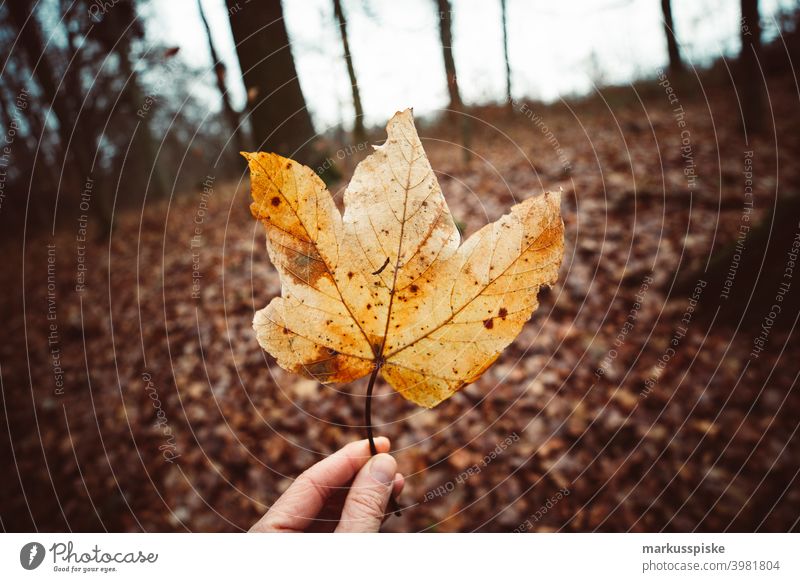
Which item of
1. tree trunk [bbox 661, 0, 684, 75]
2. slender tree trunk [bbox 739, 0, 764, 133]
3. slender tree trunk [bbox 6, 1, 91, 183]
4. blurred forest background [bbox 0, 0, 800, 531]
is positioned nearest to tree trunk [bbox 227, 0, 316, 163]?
blurred forest background [bbox 0, 0, 800, 531]

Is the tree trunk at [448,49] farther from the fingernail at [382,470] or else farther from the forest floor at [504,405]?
the fingernail at [382,470]

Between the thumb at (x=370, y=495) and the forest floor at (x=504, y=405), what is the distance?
3.29 feet

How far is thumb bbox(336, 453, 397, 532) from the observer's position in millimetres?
876

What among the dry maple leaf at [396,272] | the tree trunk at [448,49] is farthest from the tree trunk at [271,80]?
the dry maple leaf at [396,272]

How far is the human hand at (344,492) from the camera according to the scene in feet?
2.90

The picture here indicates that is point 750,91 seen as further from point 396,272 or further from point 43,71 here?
point 43,71

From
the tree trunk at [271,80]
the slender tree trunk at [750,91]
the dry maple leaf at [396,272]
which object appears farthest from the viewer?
the slender tree trunk at [750,91]

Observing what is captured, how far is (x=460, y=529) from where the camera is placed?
183cm

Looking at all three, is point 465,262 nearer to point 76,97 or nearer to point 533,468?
point 533,468

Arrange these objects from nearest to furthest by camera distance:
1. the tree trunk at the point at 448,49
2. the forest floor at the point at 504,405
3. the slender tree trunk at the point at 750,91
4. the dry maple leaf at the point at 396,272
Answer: the dry maple leaf at the point at 396,272 < the forest floor at the point at 504,405 < the tree trunk at the point at 448,49 < the slender tree trunk at the point at 750,91

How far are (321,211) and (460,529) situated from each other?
1821 mm

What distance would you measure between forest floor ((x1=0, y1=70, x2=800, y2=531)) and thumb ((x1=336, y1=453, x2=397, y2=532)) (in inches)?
39.5

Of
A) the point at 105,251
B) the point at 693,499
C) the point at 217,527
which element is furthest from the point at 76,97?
the point at 693,499

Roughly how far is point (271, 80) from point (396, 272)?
1.15 meters
